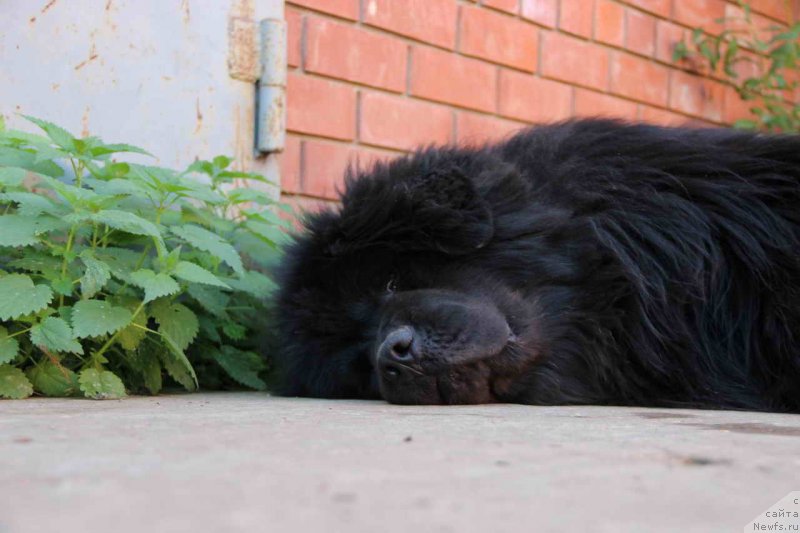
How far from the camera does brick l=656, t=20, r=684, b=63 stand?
526 centimetres

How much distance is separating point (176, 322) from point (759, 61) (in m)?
4.33

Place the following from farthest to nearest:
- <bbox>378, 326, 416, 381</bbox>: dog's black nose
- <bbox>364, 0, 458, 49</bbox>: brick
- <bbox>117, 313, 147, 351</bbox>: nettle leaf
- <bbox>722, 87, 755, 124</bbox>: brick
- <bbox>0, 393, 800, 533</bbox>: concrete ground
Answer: <bbox>722, 87, 755, 124</bbox>: brick → <bbox>364, 0, 458, 49</bbox>: brick → <bbox>117, 313, 147, 351</bbox>: nettle leaf → <bbox>378, 326, 416, 381</bbox>: dog's black nose → <bbox>0, 393, 800, 533</bbox>: concrete ground

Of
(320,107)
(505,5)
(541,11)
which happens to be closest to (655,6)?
(541,11)

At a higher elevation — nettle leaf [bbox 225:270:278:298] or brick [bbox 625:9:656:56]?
brick [bbox 625:9:656:56]

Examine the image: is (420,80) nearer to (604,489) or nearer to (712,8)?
(712,8)

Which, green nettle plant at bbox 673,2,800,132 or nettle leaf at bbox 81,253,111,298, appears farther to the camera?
green nettle plant at bbox 673,2,800,132

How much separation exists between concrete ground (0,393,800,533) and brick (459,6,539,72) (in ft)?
9.50

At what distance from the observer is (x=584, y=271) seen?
9.34 ft

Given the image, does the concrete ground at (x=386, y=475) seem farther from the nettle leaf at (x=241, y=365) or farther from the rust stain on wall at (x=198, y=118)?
the rust stain on wall at (x=198, y=118)

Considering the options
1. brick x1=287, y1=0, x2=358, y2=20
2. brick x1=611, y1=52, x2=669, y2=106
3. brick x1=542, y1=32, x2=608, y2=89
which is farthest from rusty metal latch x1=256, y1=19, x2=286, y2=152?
brick x1=611, y1=52, x2=669, y2=106

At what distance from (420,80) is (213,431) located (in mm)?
2900

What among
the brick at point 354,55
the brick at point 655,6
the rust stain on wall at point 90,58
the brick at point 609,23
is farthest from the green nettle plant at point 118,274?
the brick at point 655,6

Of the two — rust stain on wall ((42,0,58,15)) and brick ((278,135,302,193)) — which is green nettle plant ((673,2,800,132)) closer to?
brick ((278,135,302,193))

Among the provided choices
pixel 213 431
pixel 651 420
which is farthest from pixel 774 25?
pixel 213 431
